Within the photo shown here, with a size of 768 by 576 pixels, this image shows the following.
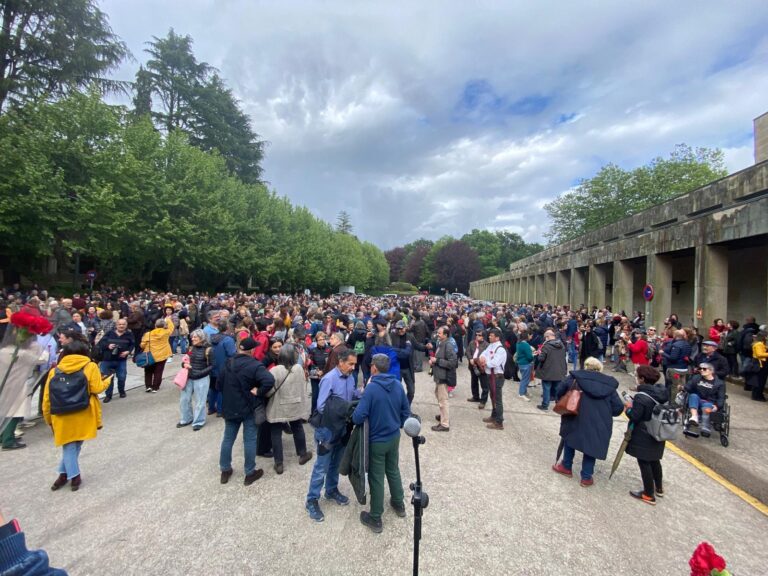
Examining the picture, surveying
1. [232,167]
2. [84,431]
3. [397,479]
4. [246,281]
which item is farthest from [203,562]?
[232,167]

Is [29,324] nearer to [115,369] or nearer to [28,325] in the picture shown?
[28,325]

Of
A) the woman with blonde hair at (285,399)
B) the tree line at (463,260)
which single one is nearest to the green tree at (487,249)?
the tree line at (463,260)

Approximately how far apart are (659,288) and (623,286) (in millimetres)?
3586

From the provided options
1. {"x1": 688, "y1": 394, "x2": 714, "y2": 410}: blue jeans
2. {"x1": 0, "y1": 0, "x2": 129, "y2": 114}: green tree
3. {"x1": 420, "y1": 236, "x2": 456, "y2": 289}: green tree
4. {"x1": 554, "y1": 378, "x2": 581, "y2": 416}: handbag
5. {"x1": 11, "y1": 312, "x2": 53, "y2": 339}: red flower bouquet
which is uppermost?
{"x1": 0, "y1": 0, "x2": 129, "y2": 114}: green tree

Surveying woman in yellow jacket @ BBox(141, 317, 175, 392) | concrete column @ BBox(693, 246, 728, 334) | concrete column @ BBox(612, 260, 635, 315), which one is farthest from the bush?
woman in yellow jacket @ BBox(141, 317, 175, 392)

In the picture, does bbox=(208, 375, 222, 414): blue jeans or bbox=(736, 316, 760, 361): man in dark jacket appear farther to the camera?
bbox=(736, 316, 760, 361): man in dark jacket

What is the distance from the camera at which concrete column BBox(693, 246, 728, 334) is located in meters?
13.3

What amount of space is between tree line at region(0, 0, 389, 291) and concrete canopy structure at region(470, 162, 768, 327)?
2582 cm

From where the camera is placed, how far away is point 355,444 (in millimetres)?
4219

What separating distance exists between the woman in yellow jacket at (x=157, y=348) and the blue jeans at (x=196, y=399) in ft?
8.08

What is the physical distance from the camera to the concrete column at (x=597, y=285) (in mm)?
23964

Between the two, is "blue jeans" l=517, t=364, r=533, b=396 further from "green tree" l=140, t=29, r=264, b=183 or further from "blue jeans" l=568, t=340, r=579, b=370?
"green tree" l=140, t=29, r=264, b=183

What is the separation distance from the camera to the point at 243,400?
4961mm

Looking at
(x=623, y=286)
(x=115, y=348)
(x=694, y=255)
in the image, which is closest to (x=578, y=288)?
(x=623, y=286)
